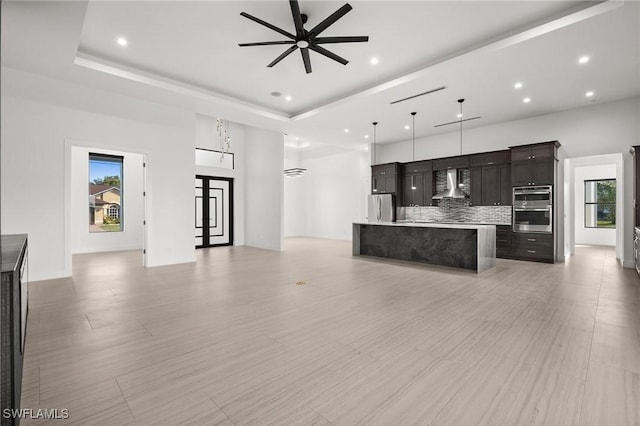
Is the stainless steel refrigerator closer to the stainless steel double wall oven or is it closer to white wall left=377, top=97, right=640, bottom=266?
white wall left=377, top=97, right=640, bottom=266

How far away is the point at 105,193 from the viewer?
9078mm

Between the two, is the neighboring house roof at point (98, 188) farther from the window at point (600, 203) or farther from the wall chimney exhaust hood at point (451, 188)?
the window at point (600, 203)

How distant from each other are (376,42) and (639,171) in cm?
516

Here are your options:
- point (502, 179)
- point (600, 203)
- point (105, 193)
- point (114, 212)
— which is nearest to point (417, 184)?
point (502, 179)

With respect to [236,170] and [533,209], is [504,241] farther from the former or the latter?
[236,170]

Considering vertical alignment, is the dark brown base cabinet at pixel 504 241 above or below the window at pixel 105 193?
below

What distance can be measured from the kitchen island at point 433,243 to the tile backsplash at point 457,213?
169 cm

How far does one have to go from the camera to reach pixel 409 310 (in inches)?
144

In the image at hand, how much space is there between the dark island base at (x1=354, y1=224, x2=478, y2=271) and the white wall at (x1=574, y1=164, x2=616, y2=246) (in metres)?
7.00

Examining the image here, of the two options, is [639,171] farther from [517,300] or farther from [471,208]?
[517,300]

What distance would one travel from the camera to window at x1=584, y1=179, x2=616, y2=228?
9.81 m

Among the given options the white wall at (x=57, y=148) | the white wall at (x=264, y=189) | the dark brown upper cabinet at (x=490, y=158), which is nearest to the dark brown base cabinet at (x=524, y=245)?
the dark brown upper cabinet at (x=490, y=158)

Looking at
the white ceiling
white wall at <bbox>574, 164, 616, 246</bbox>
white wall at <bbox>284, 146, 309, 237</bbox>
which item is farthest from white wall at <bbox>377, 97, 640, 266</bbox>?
white wall at <bbox>284, 146, 309, 237</bbox>

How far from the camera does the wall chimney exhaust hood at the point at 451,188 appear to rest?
27.2 feet
